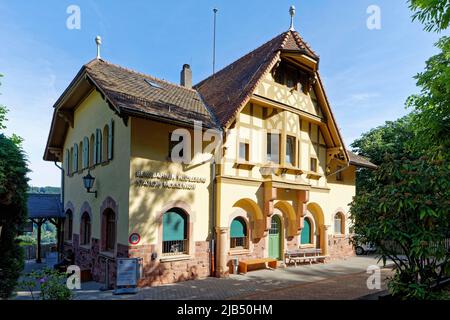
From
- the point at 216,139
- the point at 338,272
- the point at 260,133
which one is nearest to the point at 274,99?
the point at 260,133

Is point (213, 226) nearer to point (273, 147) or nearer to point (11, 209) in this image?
point (273, 147)

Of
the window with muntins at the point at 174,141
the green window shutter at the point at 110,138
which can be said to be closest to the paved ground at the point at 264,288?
the window with muntins at the point at 174,141

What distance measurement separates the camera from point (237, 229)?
1312 centimetres

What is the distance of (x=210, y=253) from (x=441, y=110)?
884 cm

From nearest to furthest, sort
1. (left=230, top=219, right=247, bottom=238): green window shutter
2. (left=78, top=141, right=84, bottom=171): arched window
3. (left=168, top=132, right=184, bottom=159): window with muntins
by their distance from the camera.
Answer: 1. (left=168, top=132, right=184, bottom=159): window with muntins
2. (left=230, top=219, right=247, bottom=238): green window shutter
3. (left=78, top=141, right=84, bottom=171): arched window

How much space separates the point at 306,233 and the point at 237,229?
4807 mm

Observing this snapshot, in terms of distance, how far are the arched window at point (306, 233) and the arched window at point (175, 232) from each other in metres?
6.98

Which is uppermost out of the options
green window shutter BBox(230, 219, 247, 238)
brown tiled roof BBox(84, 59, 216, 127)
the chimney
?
the chimney

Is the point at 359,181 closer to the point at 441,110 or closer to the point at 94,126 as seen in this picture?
the point at 441,110

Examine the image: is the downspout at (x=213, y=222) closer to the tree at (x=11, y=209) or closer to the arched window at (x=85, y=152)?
the arched window at (x=85, y=152)

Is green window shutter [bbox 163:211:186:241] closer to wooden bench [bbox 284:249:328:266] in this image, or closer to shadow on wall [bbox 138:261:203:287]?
shadow on wall [bbox 138:261:203:287]

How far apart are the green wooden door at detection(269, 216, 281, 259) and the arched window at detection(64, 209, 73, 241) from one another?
10.5 m

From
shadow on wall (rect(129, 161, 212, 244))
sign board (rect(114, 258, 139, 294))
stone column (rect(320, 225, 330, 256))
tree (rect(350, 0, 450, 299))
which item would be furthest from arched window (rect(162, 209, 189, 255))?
stone column (rect(320, 225, 330, 256))

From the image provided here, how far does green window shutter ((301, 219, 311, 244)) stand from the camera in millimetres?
15931
